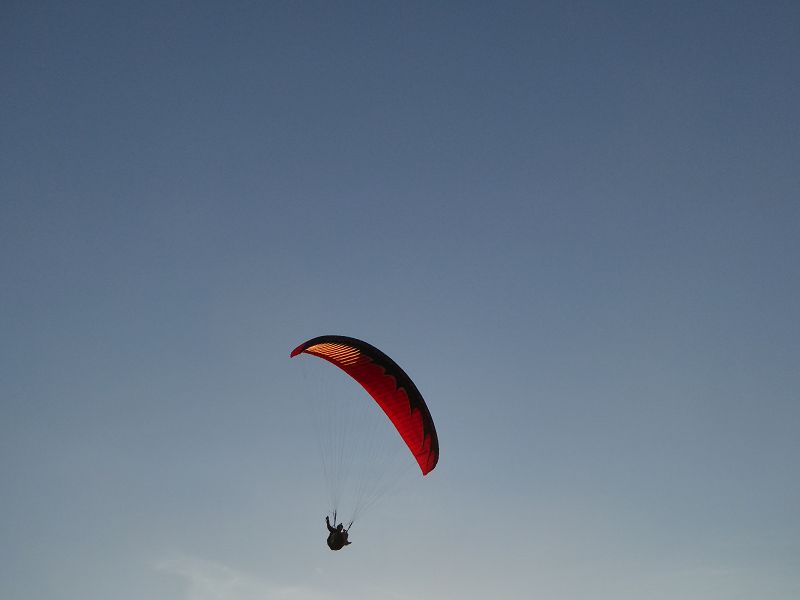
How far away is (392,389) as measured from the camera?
22391mm

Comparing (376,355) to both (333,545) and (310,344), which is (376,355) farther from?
(333,545)

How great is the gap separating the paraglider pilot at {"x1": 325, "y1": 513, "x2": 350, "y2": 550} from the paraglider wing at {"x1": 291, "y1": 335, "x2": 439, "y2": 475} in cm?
330

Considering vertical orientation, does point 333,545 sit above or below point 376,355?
below

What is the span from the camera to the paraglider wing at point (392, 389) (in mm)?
21781

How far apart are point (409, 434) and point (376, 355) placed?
10.5ft

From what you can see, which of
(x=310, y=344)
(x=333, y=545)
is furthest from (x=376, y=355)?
(x=333, y=545)

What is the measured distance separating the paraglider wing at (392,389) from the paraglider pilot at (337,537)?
3295 millimetres

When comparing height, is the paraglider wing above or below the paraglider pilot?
above

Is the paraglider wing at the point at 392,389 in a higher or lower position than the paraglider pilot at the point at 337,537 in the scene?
higher

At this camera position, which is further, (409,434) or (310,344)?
(409,434)

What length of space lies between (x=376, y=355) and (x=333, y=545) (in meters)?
6.30

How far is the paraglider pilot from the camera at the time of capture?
21672 mm

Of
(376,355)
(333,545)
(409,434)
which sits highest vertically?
(376,355)

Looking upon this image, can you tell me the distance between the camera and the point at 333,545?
852 inches
